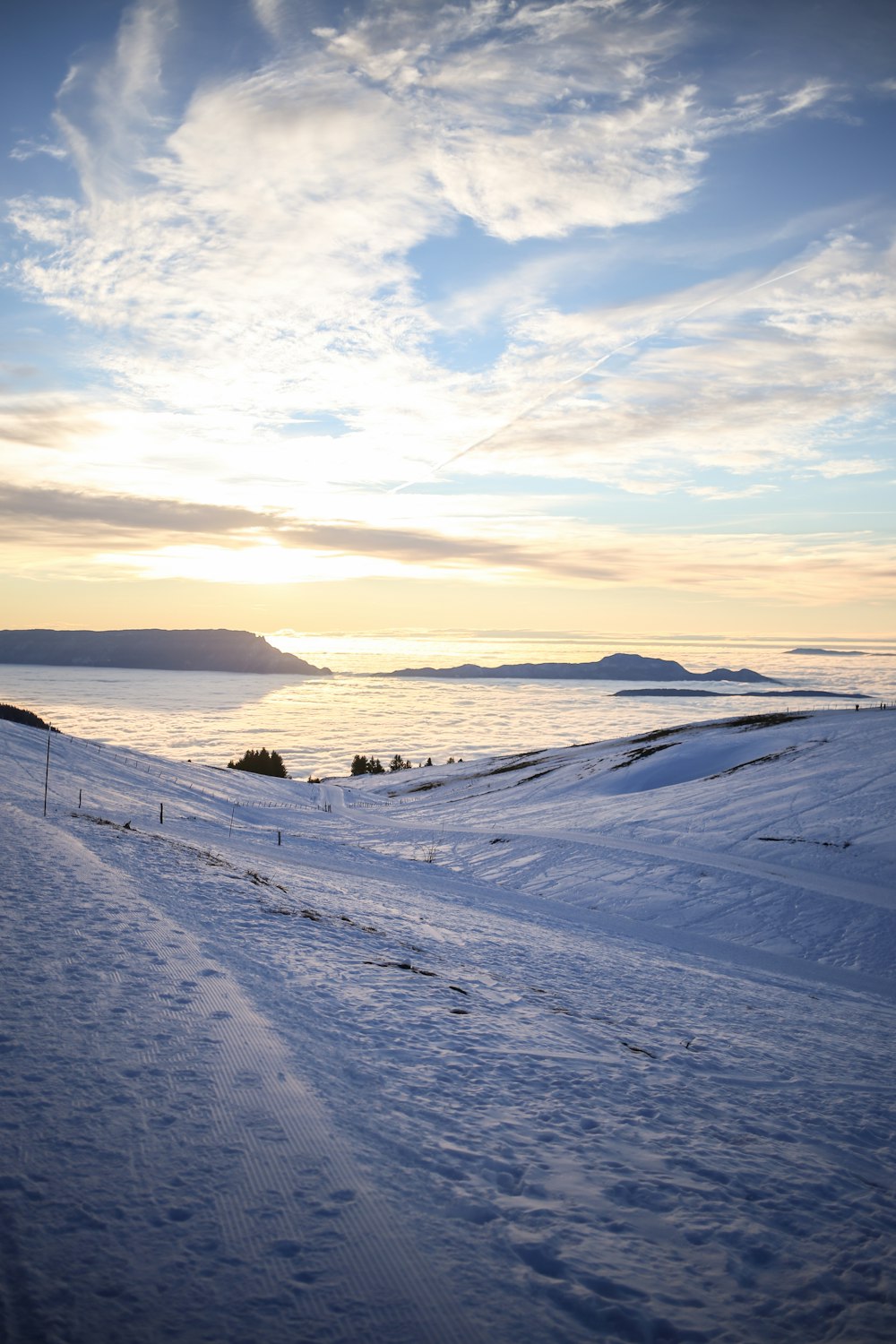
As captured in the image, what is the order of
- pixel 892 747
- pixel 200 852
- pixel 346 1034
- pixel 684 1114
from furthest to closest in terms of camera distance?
1. pixel 892 747
2. pixel 200 852
3. pixel 346 1034
4. pixel 684 1114

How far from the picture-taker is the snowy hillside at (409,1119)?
4016mm

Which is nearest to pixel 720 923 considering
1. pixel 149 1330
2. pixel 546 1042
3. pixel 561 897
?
pixel 561 897

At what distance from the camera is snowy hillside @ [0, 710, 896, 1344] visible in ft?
13.2

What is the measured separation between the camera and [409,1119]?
576 cm

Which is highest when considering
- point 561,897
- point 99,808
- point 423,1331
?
point 423,1331

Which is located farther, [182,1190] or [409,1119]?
[409,1119]

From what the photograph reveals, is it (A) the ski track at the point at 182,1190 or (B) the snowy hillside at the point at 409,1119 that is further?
(B) the snowy hillside at the point at 409,1119

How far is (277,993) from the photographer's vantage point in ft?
26.7

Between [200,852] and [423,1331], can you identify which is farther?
[200,852]

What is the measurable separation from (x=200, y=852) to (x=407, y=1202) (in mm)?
13491

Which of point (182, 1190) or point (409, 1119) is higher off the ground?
point (182, 1190)

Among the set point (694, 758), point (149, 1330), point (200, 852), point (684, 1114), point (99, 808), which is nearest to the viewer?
point (149, 1330)

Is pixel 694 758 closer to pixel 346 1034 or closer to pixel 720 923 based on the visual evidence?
pixel 720 923

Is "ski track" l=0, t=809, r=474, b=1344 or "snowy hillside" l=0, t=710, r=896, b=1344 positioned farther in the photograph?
"snowy hillside" l=0, t=710, r=896, b=1344
